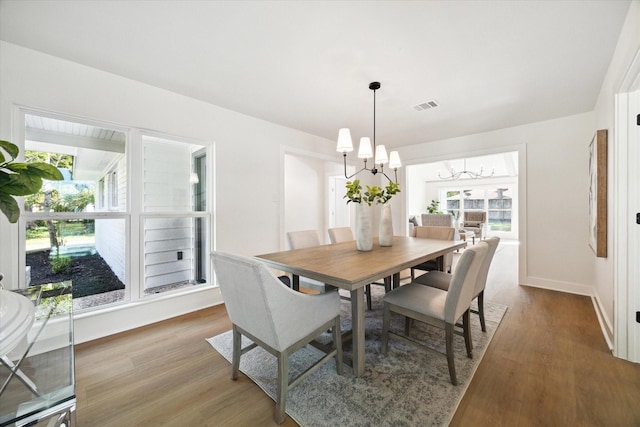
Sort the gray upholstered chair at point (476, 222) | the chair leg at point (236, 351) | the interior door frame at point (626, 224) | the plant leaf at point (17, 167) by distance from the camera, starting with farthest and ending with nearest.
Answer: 1. the gray upholstered chair at point (476, 222)
2. the interior door frame at point (626, 224)
3. the chair leg at point (236, 351)
4. the plant leaf at point (17, 167)

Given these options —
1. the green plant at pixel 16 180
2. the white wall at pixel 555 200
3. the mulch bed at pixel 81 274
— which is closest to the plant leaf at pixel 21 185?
the green plant at pixel 16 180

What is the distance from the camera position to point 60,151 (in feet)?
7.26

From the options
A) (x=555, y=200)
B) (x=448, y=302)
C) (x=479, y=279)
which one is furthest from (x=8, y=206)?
(x=555, y=200)

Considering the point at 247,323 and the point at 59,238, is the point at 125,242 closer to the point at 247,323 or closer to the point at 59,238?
the point at 59,238

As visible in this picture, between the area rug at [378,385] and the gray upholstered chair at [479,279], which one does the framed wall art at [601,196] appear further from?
the area rug at [378,385]

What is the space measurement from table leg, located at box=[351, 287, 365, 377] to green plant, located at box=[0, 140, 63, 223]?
5.25 ft

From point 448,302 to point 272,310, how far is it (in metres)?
1.12

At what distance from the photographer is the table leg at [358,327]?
1.66m

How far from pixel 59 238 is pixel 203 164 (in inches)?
57.9

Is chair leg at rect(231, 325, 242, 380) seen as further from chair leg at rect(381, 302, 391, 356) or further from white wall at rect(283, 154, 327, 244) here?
white wall at rect(283, 154, 327, 244)

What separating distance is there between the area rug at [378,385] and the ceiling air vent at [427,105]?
2495 mm

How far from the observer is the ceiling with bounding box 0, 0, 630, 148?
1.59m

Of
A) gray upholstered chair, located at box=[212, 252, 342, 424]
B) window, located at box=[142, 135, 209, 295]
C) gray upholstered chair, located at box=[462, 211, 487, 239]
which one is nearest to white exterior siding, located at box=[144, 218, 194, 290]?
window, located at box=[142, 135, 209, 295]

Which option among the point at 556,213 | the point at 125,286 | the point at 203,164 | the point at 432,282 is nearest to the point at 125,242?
the point at 125,286
